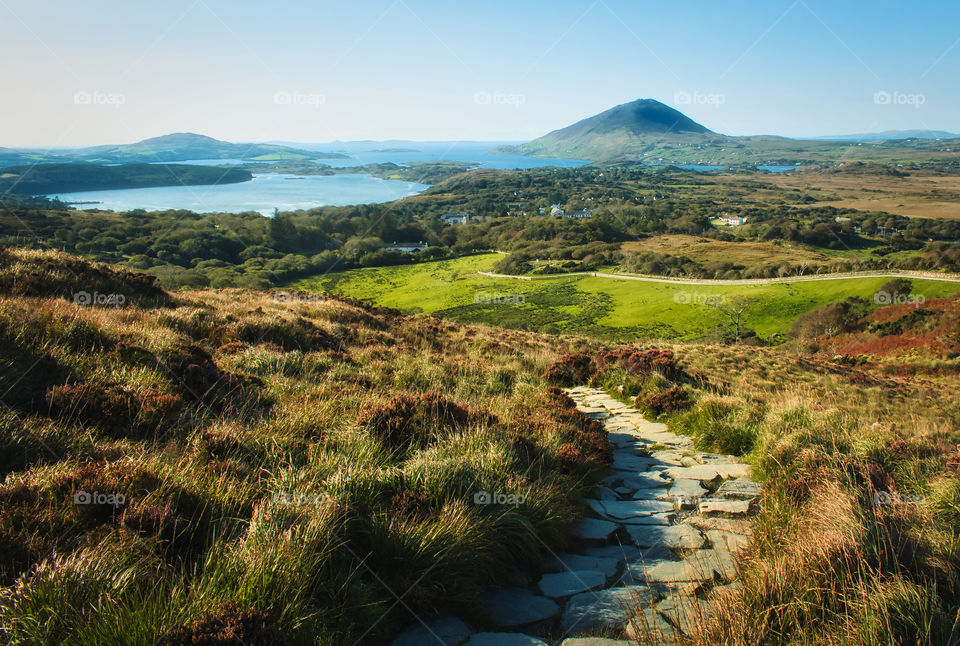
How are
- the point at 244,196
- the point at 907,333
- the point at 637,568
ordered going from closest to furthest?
1. the point at 637,568
2. the point at 907,333
3. the point at 244,196

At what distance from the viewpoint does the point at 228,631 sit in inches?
76.7

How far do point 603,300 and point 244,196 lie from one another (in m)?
127

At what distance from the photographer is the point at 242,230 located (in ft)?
329

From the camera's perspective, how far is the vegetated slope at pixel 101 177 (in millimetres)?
103050

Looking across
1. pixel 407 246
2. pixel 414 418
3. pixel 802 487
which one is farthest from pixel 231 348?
pixel 407 246

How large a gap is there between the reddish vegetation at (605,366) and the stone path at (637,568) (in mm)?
4876

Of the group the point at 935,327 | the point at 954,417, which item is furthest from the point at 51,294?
the point at 935,327

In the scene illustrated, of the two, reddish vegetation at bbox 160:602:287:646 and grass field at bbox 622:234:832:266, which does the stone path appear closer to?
reddish vegetation at bbox 160:602:287:646

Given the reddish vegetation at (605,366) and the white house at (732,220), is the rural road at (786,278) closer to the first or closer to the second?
the reddish vegetation at (605,366)

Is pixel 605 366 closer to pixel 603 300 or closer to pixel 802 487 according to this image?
pixel 802 487

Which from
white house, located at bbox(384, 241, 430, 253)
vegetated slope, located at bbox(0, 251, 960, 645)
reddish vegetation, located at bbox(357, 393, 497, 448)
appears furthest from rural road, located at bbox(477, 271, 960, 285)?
reddish vegetation, located at bbox(357, 393, 497, 448)

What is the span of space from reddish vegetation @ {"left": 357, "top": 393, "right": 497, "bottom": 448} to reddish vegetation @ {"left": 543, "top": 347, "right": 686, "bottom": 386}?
513 centimetres

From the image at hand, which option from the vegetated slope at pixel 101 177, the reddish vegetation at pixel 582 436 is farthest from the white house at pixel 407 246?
the reddish vegetation at pixel 582 436

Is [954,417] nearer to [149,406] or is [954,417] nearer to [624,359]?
[624,359]
